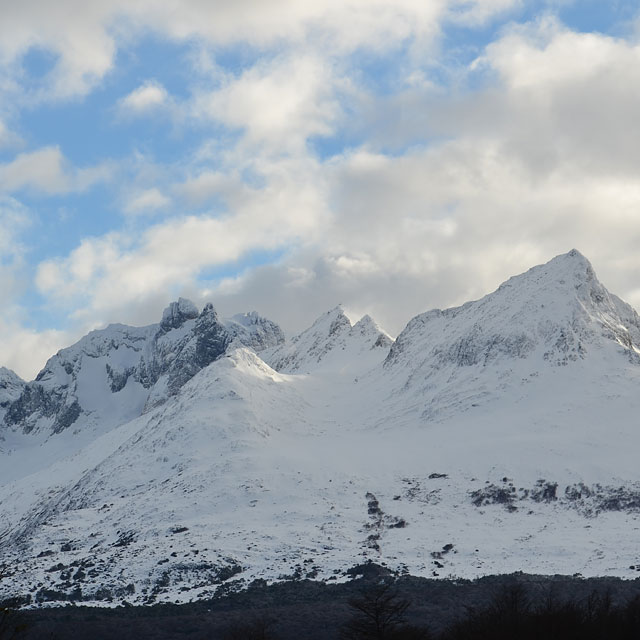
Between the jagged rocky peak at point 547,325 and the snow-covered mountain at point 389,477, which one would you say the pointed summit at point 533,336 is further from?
the snow-covered mountain at point 389,477

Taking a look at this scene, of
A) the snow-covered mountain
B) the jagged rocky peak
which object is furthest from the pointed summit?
the snow-covered mountain

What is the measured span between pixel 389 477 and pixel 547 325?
48.5 metres

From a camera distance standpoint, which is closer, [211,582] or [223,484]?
[211,582]

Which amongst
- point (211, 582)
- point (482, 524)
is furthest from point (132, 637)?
point (482, 524)

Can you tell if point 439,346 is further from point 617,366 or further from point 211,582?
point 211,582

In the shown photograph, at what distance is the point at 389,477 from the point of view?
499ft

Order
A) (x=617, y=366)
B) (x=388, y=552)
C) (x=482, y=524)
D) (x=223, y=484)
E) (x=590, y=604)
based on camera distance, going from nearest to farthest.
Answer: (x=590, y=604) → (x=388, y=552) → (x=482, y=524) → (x=223, y=484) → (x=617, y=366)

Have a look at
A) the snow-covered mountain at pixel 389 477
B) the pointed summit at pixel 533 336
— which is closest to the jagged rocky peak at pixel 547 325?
the pointed summit at pixel 533 336

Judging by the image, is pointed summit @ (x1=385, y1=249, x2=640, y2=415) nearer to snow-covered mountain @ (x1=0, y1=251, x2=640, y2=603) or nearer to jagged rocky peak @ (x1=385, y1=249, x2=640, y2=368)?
jagged rocky peak @ (x1=385, y1=249, x2=640, y2=368)

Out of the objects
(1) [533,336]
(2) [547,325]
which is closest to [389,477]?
(1) [533,336]

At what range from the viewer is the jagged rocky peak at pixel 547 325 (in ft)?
591

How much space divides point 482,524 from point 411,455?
87.1 feet

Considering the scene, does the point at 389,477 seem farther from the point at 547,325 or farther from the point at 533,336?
the point at 547,325

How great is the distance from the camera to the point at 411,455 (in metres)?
159
